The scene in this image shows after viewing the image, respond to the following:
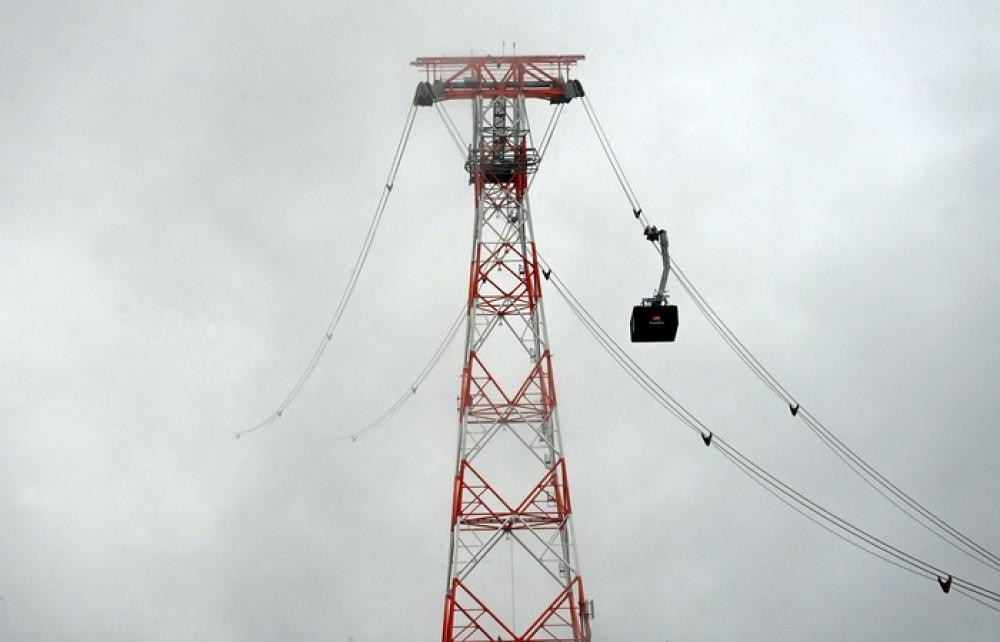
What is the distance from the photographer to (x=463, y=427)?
44188mm

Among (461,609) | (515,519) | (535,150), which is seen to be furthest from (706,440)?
(535,150)

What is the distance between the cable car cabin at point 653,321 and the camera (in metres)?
40.7

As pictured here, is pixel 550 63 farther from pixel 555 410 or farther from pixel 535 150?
pixel 555 410

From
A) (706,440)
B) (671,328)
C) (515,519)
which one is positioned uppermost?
(671,328)

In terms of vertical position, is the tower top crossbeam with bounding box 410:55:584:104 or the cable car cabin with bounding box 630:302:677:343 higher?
the tower top crossbeam with bounding box 410:55:584:104

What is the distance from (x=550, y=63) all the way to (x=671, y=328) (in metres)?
13.5

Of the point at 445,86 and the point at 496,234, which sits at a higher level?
the point at 445,86

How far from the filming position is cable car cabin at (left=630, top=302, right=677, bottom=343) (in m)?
40.7

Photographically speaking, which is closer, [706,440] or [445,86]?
[706,440]

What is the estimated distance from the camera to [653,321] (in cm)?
4075

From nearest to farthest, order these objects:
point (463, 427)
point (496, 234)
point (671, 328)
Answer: point (671, 328), point (463, 427), point (496, 234)

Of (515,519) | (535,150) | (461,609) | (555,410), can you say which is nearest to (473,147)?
(535,150)

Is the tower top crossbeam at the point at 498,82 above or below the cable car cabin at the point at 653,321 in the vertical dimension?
above

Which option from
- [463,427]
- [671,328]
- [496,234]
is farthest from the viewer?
[496,234]
